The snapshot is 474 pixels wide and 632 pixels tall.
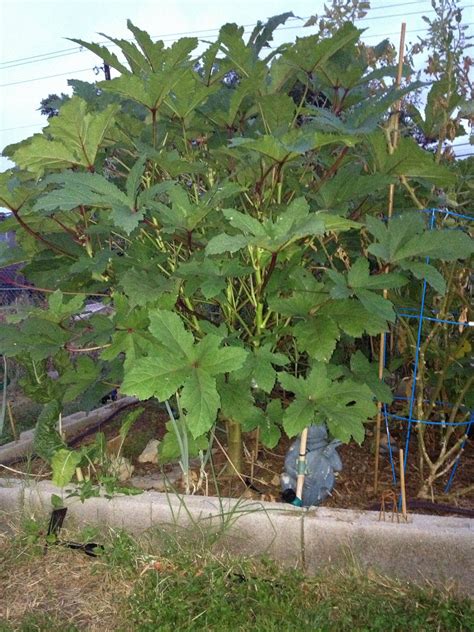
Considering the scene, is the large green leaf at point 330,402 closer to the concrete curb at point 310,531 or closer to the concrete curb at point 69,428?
the concrete curb at point 310,531

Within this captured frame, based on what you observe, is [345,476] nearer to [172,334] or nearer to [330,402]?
[330,402]

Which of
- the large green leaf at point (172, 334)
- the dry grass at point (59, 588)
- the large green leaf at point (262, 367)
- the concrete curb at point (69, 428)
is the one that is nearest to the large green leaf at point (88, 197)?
the large green leaf at point (172, 334)

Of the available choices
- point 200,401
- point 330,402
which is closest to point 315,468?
point 330,402

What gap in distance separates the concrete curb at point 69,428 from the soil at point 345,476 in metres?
0.13

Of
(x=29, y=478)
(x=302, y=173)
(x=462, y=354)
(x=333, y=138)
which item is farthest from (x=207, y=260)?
(x=29, y=478)

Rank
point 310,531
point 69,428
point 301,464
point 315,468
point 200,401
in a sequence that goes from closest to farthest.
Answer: point 200,401 < point 310,531 < point 301,464 < point 315,468 < point 69,428

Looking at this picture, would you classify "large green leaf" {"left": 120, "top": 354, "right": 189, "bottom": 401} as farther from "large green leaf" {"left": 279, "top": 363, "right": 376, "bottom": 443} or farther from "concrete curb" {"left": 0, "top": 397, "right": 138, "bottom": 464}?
"concrete curb" {"left": 0, "top": 397, "right": 138, "bottom": 464}

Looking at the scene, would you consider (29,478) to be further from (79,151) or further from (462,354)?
(462,354)

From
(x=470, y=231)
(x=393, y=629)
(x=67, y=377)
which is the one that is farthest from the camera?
(x=67, y=377)

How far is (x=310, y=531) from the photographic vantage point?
6.86 ft

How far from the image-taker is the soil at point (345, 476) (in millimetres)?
2367

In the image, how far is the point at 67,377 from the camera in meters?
2.47

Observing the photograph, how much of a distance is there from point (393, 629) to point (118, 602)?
81 cm

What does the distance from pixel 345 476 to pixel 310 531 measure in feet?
1.80
